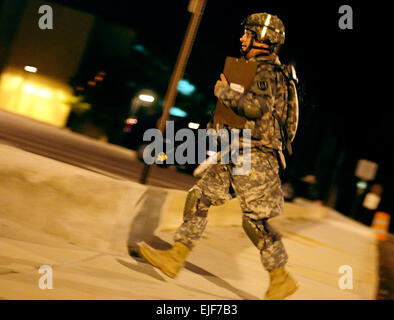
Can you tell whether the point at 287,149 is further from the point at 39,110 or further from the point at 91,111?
the point at 39,110

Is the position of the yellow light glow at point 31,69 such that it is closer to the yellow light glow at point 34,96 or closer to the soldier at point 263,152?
the yellow light glow at point 34,96

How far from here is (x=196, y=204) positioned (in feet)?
11.9

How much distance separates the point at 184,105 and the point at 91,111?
522 centimetres

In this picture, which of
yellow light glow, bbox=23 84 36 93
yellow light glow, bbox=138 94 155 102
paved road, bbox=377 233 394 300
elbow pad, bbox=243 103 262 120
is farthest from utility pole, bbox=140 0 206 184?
yellow light glow, bbox=23 84 36 93

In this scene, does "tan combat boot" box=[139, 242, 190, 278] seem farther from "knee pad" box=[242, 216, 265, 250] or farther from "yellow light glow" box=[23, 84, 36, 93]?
"yellow light glow" box=[23, 84, 36, 93]

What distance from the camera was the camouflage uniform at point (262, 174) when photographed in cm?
334

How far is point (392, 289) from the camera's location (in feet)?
19.0

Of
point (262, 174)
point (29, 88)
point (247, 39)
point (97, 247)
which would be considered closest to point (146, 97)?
point (29, 88)

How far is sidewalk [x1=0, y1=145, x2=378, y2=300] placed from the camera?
→ 3250 millimetres

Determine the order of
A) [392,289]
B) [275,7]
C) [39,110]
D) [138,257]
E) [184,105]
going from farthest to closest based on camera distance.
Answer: [39,110], [184,105], [275,7], [392,289], [138,257]

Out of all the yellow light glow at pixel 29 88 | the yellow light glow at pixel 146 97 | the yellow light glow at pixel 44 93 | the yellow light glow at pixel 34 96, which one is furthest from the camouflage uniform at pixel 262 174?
the yellow light glow at pixel 29 88

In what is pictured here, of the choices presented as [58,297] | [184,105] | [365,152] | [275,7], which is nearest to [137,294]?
[58,297]

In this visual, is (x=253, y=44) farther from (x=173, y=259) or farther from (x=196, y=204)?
(x=173, y=259)

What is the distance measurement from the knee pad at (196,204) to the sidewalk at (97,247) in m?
0.51
